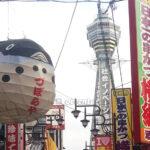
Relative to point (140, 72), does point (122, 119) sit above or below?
below

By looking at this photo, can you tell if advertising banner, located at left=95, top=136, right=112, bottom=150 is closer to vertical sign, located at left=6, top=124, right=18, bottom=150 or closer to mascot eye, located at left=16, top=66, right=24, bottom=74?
vertical sign, located at left=6, top=124, right=18, bottom=150

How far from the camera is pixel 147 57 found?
17906mm

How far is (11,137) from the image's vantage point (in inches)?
1006

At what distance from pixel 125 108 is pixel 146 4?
5942 mm

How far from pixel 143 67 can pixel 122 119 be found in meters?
6.12

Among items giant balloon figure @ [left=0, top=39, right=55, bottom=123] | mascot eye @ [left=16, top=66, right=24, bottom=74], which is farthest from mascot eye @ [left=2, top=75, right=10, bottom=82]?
mascot eye @ [left=16, top=66, right=24, bottom=74]

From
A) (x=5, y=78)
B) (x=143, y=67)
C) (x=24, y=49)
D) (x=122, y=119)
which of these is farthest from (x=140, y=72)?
(x=5, y=78)

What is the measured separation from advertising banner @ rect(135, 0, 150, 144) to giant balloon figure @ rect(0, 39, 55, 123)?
6256mm

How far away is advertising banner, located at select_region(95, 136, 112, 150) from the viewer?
112 ft

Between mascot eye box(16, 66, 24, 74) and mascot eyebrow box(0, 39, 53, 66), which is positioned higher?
mascot eyebrow box(0, 39, 53, 66)

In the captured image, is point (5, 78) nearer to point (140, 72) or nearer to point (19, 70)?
point (19, 70)

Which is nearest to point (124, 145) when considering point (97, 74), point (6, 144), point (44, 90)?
point (6, 144)

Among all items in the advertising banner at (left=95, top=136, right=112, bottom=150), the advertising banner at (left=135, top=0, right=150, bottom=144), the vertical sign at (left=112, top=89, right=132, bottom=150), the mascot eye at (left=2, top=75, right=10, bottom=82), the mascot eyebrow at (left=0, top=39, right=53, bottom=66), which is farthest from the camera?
the advertising banner at (left=95, top=136, right=112, bottom=150)

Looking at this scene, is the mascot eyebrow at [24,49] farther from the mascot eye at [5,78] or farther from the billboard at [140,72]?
the billboard at [140,72]
